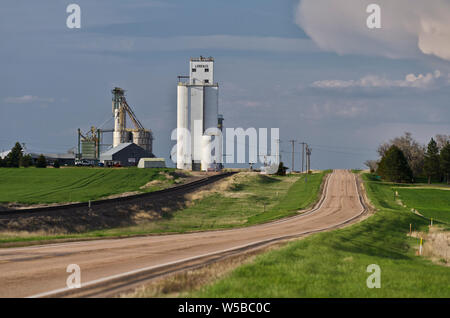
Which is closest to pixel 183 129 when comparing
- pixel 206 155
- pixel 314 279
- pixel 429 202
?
pixel 206 155

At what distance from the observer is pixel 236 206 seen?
200 feet

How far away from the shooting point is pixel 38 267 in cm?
1549

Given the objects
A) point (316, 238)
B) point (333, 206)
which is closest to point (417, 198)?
point (333, 206)

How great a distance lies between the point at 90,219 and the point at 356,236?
82.5 ft

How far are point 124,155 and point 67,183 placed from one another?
3048 cm

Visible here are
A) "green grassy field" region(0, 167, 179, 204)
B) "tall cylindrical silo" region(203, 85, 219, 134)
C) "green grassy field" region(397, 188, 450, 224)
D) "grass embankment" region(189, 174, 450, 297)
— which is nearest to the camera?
"grass embankment" region(189, 174, 450, 297)

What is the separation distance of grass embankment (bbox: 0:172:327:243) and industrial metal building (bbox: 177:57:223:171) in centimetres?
1067

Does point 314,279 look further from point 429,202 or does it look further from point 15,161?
point 15,161

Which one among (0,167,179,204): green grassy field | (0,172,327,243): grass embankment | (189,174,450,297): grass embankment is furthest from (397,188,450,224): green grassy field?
(189,174,450,297): grass embankment

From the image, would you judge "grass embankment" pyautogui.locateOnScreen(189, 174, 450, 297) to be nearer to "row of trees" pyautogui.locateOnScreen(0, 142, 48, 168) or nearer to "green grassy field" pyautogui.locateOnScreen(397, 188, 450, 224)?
"green grassy field" pyautogui.locateOnScreen(397, 188, 450, 224)

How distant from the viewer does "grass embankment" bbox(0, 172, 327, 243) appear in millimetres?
46172

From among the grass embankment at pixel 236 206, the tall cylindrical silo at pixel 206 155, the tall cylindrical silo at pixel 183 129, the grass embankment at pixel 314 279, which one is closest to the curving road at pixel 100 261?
the grass embankment at pixel 314 279

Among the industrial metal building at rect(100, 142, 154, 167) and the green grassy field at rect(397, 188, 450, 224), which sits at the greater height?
the industrial metal building at rect(100, 142, 154, 167)

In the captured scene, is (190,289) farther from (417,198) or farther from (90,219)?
(417,198)
